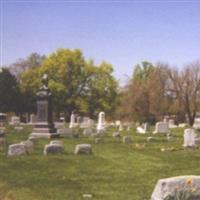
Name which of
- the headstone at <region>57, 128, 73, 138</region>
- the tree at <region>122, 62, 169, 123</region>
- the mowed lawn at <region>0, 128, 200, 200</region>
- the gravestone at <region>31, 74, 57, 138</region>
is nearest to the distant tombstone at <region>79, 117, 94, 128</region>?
the tree at <region>122, 62, 169, 123</region>

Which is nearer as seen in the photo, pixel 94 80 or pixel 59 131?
pixel 59 131

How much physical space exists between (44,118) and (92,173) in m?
23.2

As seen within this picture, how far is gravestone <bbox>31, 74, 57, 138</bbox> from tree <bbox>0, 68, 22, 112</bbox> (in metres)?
36.6

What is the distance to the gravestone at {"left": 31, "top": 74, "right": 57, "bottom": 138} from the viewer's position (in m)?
35.9

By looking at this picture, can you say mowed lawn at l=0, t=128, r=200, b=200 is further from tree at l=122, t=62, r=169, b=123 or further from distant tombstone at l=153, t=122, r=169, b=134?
tree at l=122, t=62, r=169, b=123

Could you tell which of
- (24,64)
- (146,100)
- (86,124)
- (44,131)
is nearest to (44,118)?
(44,131)

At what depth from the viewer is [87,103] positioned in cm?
7638

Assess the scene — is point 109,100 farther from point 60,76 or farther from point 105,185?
point 105,185

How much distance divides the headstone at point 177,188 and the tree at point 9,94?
6691cm

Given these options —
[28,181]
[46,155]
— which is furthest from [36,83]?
[28,181]

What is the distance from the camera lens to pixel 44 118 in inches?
1473

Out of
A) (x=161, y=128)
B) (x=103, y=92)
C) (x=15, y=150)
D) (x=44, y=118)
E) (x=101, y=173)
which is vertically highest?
(x=103, y=92)

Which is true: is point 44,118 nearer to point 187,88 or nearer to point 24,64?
point 187,88

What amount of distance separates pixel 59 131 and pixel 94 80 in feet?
143
